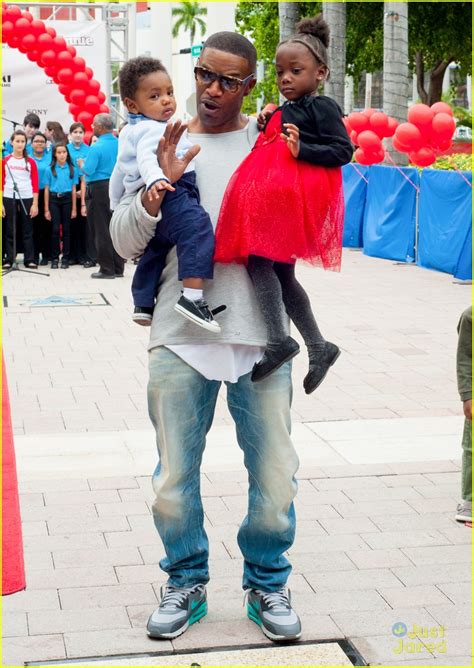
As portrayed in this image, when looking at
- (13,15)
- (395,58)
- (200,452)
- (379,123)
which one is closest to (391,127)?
(379,123)

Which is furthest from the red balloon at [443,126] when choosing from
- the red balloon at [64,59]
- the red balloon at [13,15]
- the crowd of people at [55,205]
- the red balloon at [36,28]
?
the red balloon at [13,15]

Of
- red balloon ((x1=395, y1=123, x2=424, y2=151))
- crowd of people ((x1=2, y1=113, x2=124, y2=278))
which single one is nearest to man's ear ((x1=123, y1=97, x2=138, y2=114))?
crowd of people ((x1=2, y1=113, x2=124, y2=278))

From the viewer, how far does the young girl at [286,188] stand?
3574 mm

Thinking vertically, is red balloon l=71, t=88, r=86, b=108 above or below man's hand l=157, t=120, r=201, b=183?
above

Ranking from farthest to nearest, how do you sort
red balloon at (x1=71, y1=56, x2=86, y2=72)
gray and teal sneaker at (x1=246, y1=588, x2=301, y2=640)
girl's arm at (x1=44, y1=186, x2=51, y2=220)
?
red balloon at (x1=71, y1=56, x2=86, y2=72) → girl's arm at (x1=44, y1=186, x2=51, y2=220) → gray and teal sneaker at (x1=246, y1=588, x2=301, y2=640)

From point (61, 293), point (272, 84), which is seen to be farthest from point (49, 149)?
point (272, 84)

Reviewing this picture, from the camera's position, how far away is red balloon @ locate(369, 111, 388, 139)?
16.0 metres

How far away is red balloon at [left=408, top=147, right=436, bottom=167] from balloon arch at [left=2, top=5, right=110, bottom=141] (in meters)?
6.02

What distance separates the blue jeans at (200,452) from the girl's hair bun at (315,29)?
43.4 inches

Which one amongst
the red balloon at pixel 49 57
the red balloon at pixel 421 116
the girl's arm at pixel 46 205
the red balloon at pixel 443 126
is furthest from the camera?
the red balloon at pixel 49 57

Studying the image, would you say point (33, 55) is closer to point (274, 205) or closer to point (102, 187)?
point (102, 187)

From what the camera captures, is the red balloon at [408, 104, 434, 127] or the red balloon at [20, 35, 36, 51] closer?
the red balloon at [408, 104, 434, 127]

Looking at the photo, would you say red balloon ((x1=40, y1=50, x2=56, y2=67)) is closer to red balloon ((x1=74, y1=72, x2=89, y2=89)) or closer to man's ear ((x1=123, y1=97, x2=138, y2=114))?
red balloon ((x1=74, y1=72, x2=89, y2=89))

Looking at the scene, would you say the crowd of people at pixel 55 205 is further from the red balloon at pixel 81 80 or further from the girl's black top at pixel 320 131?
the girl's black top at pixel 320 131
